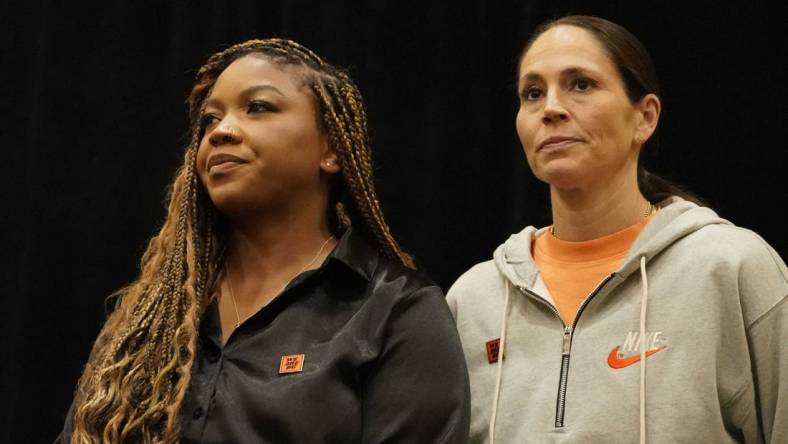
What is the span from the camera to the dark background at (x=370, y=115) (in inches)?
114

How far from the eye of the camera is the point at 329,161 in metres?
2.22

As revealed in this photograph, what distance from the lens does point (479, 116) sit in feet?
9.96

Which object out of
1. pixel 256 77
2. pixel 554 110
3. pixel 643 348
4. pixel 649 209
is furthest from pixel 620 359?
pixel 256 77

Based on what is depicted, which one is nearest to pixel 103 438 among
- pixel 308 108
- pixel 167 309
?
pixel 167 309

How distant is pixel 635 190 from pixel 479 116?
0.91 metres

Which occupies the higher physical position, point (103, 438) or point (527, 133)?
point (527, 133)

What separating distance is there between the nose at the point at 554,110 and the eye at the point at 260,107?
0.54 metres

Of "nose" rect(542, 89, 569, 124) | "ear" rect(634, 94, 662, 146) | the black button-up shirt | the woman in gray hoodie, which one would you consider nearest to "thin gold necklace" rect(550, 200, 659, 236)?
the woman in gray hoodie

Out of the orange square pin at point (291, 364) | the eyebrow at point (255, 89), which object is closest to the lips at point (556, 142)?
the eyebrow at point (255, 89)

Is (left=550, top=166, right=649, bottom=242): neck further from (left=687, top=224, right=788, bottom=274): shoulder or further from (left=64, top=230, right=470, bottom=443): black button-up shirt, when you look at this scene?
(left=64, top=230, right=470, bottom=443): black button-up shirt

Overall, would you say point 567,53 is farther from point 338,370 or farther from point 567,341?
point 338,370

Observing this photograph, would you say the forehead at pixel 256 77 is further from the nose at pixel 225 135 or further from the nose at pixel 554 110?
the nose at pixel 554 110

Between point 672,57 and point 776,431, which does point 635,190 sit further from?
point 672,57

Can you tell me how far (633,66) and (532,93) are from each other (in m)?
0.21
